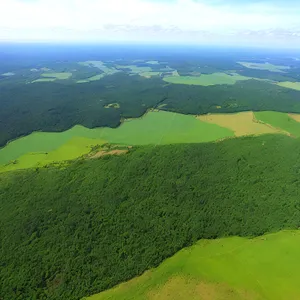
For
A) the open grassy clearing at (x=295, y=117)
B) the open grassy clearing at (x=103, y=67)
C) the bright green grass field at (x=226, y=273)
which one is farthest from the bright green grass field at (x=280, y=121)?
the open grassy clearing at (x=103, y=67)

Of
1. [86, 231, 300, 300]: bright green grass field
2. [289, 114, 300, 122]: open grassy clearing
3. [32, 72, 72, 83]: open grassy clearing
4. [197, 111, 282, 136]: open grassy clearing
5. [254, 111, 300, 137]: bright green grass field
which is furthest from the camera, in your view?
[32, 72, 72, 83]: open grassy clearing

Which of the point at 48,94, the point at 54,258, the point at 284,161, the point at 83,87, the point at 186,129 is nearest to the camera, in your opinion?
the point at 54,258

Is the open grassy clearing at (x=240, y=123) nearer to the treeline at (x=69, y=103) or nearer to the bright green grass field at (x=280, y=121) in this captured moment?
the bright green grass field at (x=280, y=121)

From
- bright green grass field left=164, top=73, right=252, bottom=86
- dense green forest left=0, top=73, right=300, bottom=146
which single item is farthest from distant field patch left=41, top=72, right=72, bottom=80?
bright green grass field left=164, top=73, right=252, bottom=86

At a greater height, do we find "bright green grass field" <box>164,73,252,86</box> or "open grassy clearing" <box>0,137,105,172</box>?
"bright green grass field" <box>164,73,252,86</box>

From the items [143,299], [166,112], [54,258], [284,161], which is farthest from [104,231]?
[166,112]

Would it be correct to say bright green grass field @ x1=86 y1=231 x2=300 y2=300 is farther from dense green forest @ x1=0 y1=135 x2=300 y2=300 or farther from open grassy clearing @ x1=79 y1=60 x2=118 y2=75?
open grassy clearing @ x1=79 y1=60 x2=118 y2=75

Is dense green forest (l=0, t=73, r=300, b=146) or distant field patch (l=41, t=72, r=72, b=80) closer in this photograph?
dense green forest (l=0, t=73, r=300, b=146)

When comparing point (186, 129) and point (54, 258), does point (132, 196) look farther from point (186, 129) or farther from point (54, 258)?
point (186, 129)
